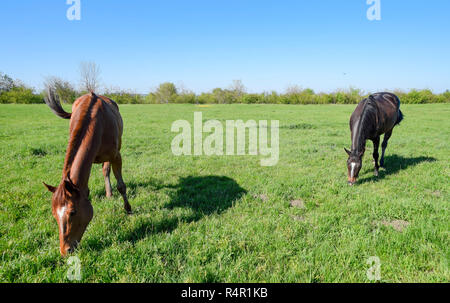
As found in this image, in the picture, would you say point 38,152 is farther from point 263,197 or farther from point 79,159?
point 263,197

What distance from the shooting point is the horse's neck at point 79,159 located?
267 centimetres

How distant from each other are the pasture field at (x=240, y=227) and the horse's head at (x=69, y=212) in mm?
276

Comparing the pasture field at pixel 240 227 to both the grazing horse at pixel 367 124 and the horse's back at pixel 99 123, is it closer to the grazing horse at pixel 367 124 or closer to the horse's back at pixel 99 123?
the grazing horse at pixel 367 124

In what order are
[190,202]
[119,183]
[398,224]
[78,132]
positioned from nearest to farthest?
[78,132]
[398,224]
[119,183]
[190,202]

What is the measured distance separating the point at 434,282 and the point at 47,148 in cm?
1154

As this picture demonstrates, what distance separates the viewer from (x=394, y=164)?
23.4 feet

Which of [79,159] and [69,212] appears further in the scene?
[79,159]

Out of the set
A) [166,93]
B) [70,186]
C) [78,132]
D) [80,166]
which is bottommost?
[70,186]

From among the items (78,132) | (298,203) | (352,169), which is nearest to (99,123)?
(78,132)

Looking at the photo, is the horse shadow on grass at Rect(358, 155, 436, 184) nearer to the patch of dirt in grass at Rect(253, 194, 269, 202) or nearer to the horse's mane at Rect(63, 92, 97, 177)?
the patch of dirt in grass at Rect(253, 194, 269, 202)

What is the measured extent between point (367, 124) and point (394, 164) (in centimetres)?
263

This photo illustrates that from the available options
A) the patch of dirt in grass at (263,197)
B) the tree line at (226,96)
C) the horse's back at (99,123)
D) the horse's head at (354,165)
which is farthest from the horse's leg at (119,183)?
the tree line at (226,96)
